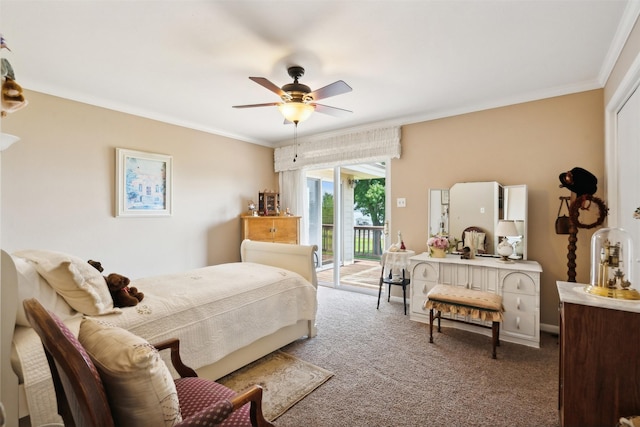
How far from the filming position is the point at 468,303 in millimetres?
2611

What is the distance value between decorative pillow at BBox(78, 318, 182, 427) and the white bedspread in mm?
660

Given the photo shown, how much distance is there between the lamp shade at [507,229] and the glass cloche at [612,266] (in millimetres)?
1449

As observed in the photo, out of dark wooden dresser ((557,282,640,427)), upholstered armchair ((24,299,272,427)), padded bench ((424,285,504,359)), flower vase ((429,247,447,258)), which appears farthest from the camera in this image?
flower vase ((429,247,447,258))

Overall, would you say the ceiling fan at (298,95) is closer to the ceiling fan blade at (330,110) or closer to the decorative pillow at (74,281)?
the ceiling fan blade at (330,110)

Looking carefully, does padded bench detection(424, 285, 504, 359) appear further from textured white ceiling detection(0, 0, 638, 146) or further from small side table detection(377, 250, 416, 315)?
textured white ceiling detection(0, 0, 638, 146)

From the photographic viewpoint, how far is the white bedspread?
4.41 feet

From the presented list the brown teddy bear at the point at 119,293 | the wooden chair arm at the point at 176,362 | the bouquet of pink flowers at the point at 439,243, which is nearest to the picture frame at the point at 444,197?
the bouquet of pink flowers at the point at 439,243

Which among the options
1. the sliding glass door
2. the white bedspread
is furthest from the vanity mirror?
the white bedspread

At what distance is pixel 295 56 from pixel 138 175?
2.52m

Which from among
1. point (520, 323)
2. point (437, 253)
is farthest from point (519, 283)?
point (437, 253)

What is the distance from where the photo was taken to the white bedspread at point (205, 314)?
4.41 ft

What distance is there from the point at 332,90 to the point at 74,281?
2.13 meters

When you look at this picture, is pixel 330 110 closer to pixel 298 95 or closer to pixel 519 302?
pixel 298 95

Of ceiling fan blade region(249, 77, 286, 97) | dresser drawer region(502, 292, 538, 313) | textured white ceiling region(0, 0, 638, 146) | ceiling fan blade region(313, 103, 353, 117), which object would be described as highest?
textured white ceiling region(0, 0, 638, 146)
